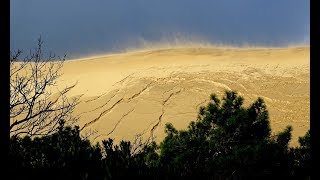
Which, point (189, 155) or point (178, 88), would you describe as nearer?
point (189, 155)

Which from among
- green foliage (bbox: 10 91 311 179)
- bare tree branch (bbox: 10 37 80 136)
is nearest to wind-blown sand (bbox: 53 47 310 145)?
bare tree branch (bbox: 10 37 80 136)

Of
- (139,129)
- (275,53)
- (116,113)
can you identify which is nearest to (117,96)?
(116,113)

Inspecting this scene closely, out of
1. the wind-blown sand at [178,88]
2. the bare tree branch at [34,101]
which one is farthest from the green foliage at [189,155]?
the wind-blown sand at [178,88]

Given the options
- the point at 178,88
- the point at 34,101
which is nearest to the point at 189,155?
the point at 34,101

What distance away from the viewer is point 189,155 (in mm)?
5254

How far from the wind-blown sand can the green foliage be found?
19.5ft

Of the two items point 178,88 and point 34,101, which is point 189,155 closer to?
point 34,101

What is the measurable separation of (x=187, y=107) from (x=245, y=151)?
26.9 ft

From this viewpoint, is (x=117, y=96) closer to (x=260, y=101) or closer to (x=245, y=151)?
(x=260, y=101)

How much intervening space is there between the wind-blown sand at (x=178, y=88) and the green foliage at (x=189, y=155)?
5.96m

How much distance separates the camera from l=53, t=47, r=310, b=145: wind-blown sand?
12453mm

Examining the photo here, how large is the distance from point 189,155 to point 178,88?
28.0 feet

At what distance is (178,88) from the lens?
45.1ft

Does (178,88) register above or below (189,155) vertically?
above
